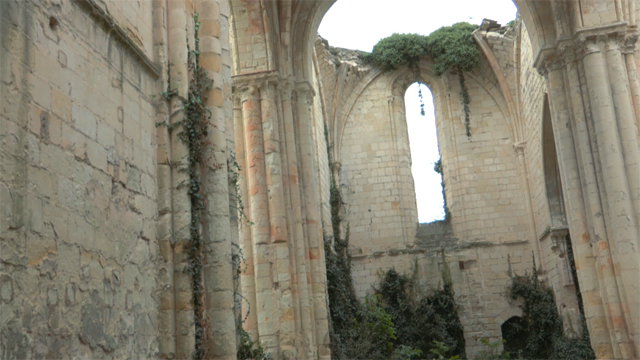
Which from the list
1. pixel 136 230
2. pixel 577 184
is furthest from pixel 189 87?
pixel 577 184

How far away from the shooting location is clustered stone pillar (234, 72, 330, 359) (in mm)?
10320

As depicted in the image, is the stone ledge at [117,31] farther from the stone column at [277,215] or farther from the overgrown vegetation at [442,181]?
the overgrown vegetation at [442,181]

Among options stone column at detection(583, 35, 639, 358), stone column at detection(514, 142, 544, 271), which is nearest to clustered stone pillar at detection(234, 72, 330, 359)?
stone column at detection(583, 35, 639, 358)

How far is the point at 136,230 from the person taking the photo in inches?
197

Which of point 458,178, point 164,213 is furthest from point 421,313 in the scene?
point 164,213

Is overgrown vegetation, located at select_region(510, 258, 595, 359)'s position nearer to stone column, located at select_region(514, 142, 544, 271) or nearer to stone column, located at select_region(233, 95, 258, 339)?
stone column, located at select_region(514, 142, 544, 271)

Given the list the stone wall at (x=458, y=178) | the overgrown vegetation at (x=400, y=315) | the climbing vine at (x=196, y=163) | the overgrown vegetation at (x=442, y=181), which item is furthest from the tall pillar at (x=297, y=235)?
the overgrown vegetation at (x=442, y=181)

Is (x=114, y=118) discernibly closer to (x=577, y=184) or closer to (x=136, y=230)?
(x=136, y=230)

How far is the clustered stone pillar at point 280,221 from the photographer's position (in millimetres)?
10320

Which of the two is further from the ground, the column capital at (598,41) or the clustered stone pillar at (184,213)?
the column capital at (598,41)

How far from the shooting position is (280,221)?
420 inches

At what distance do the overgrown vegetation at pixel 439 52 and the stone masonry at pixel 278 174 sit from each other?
10.7 inches

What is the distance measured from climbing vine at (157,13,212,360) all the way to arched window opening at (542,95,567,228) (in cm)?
1065

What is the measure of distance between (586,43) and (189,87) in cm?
749
